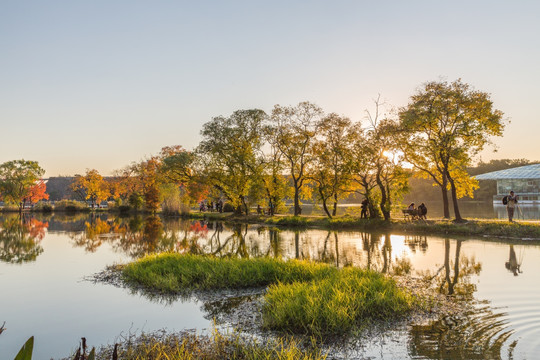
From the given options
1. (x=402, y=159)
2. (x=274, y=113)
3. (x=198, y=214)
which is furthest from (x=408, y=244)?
(x=198, y=214)

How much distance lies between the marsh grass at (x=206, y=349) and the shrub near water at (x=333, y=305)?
30.6 inches

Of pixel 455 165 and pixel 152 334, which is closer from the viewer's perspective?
pixel 152 334

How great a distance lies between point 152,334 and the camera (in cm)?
693

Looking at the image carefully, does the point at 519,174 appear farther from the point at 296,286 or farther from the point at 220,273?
the point at 296,286

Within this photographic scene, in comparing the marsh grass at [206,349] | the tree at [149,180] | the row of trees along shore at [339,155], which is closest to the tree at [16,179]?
the tree at [149,180]

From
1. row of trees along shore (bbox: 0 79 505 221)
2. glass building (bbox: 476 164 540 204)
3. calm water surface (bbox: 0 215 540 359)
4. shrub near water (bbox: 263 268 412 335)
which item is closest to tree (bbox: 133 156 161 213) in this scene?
row of trees along shore (bbox: 0 79 505 221)

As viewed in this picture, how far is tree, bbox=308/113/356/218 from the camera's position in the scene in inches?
1227

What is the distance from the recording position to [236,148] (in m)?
39.4

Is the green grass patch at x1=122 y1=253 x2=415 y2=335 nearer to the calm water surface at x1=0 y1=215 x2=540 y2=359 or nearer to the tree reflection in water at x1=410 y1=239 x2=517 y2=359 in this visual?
the calm water surface at x1=0 y1=215 x2=540 y2=359

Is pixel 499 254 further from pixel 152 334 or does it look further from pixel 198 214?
pixel 198 214

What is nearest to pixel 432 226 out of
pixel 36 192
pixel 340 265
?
pixel 340 265

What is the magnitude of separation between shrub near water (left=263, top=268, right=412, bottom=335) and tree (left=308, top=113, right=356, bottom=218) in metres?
21.9

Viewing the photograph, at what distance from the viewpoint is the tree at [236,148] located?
1555 inches

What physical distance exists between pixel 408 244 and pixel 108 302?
14868 millimetres
